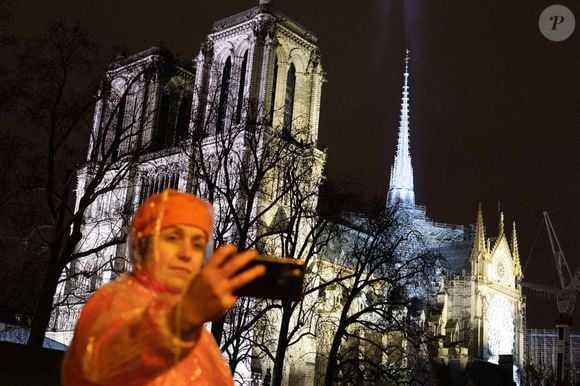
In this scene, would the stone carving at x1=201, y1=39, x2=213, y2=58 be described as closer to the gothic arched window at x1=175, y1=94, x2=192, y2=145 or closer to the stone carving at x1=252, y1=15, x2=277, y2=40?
the stone carving at x1=252, y1=15, x2=277, y2=40

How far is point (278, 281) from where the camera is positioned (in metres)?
2.97

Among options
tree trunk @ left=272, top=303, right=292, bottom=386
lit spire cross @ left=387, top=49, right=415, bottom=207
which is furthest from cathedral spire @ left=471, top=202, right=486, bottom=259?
tree trunk @ left=272, top=303, right=292, bottom=386

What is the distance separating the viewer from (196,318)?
86.7 inches

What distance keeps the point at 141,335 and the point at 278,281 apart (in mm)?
828

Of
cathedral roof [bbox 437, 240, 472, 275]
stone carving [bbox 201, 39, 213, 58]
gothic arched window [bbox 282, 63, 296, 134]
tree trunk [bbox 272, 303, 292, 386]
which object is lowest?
tree trunk [bbox 272, 303, 292, 386]

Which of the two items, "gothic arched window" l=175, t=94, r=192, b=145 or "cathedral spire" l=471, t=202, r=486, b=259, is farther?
"cathedral spire" l=471, t=202, r=486, b=259

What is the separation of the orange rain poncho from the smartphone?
35cm

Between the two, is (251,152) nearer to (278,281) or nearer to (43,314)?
(43,314)

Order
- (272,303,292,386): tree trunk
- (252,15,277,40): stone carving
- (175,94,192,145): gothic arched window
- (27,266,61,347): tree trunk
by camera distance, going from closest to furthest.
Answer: (27,266,61,347): tree trunk < (272,303,292,386): tree trunk < (252,15,277,40): stone carving < (175,94,192,145): gothic arched window

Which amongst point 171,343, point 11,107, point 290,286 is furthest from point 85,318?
point 11,107

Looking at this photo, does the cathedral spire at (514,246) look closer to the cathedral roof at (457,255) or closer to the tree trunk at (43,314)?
the cathedral roof at (457,255)

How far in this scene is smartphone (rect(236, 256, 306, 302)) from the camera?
2955 mm

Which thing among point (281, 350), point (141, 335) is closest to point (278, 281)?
point (141, 335)

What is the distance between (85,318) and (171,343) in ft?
1.44
